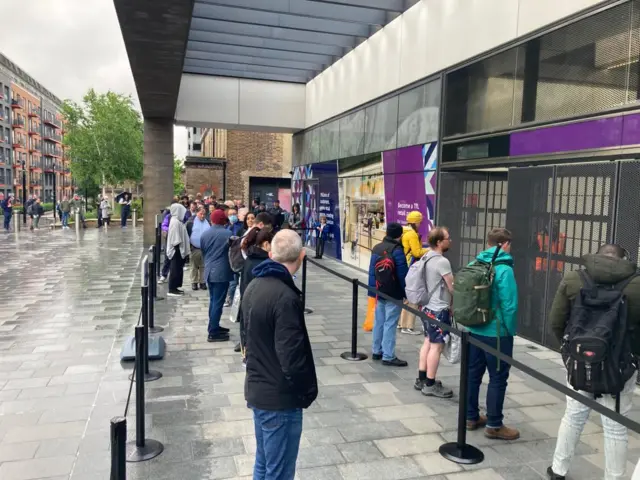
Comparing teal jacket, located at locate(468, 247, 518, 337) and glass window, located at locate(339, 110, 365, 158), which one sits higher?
glass window, located at locate(339, 110, 365, 158)

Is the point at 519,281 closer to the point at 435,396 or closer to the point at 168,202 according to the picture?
the point at 435,396

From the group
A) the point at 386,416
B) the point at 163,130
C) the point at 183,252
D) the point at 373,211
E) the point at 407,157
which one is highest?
the point at 163,130

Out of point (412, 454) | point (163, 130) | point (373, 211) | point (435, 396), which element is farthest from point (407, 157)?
point (163, 130)

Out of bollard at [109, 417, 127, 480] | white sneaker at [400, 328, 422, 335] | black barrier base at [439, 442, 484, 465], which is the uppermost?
bollard at [109, 417, 127, 480]

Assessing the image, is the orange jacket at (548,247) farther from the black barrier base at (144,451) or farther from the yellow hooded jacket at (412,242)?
the black barrier base at (144,451)

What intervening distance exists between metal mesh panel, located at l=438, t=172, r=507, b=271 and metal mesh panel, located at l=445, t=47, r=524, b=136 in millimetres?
844

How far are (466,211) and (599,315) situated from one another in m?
6.05

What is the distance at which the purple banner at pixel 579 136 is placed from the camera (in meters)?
5.74

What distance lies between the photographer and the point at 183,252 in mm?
10344

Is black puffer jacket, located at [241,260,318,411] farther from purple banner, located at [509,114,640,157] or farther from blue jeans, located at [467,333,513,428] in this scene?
purple banner, located at [509,114,640,157]

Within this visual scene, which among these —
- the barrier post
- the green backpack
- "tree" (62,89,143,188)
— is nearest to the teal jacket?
the green backpack

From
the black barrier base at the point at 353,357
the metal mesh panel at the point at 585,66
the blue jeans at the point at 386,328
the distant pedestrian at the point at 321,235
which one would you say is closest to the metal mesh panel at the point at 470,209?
the metal mesh panel at the point at 585,66

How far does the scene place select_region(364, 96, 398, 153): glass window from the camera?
11.6 m

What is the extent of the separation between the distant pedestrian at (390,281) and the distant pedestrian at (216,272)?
205cm
